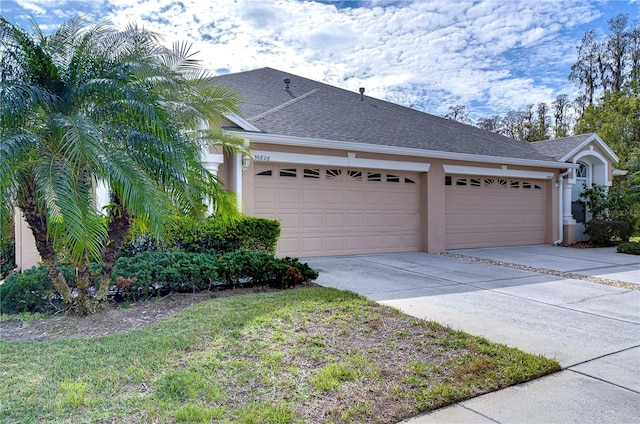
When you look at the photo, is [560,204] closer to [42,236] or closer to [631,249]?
[631,249]

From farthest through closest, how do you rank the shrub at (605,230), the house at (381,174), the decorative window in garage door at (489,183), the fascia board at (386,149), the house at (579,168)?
the house at (579,168) → the shrub at (605,230) → the decorative window in garage door at (489,183) → the house at (381,174) → the fascia board at (386,149)

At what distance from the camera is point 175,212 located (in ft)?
18.1

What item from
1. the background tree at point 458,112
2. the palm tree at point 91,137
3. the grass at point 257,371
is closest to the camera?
the grass at point 257,371

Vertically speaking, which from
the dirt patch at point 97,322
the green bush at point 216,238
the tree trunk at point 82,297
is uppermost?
the green bush at point 216,238

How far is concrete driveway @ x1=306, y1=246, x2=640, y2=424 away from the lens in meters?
3.11

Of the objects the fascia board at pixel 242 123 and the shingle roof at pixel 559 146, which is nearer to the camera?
the fascia board at pixel 242 123

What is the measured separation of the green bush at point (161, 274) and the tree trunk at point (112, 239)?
0.88ft

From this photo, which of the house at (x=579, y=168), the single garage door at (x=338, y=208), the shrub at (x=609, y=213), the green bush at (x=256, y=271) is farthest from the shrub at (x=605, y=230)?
the green bush at (x=256, y=271)

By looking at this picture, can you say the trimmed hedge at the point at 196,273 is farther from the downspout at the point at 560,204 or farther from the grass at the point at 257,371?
the downspout at the point at 560,204

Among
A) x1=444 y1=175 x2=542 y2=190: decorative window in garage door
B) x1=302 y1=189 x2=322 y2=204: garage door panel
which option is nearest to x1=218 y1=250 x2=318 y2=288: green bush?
x1=302 y1=189 x2=322 y2=204: garage door panel

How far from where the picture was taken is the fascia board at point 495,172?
1220cm

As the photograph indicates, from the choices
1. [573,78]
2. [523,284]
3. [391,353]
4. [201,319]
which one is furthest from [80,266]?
[573,78]

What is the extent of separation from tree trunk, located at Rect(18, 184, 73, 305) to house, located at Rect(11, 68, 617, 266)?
3966 millimetres

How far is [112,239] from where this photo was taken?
17.7ft
